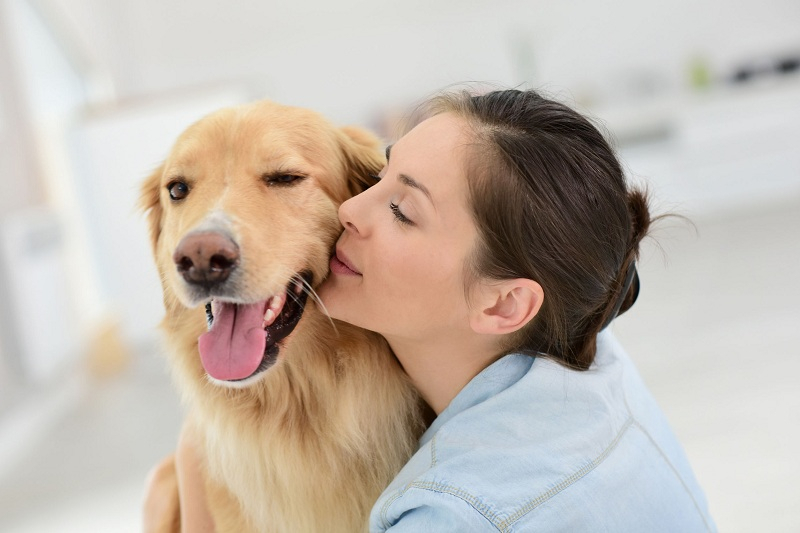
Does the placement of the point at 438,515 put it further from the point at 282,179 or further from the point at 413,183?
the point at 282,179

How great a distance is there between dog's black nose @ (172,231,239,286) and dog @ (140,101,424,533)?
2.8 inches

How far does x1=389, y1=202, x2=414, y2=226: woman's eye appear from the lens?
47.8 inches

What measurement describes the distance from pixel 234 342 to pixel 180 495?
1.52 feet

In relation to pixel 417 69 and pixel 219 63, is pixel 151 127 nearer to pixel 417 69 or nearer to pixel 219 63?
pixel 219 63

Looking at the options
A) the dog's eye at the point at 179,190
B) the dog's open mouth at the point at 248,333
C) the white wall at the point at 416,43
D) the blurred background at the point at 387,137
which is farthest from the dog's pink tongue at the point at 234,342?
the white wall at the point at 416,43

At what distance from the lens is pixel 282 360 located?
135cm

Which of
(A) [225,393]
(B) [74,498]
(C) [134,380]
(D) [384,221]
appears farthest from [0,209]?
(D) [384,221]

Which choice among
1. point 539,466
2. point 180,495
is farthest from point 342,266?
point 180,495

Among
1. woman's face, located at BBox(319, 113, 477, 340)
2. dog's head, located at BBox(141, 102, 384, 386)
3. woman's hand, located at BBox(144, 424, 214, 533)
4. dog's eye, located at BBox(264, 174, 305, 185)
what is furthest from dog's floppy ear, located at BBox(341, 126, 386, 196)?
woman's hand, located at BBox(144, 424, 214, 533)

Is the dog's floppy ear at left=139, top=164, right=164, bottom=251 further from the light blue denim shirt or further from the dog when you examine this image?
the light blue denim shirt

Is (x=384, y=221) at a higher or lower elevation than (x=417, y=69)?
higher

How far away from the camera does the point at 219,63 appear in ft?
22.7

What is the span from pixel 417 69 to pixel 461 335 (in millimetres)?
6052

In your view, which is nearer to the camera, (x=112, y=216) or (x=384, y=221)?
(x=384, y=221)
